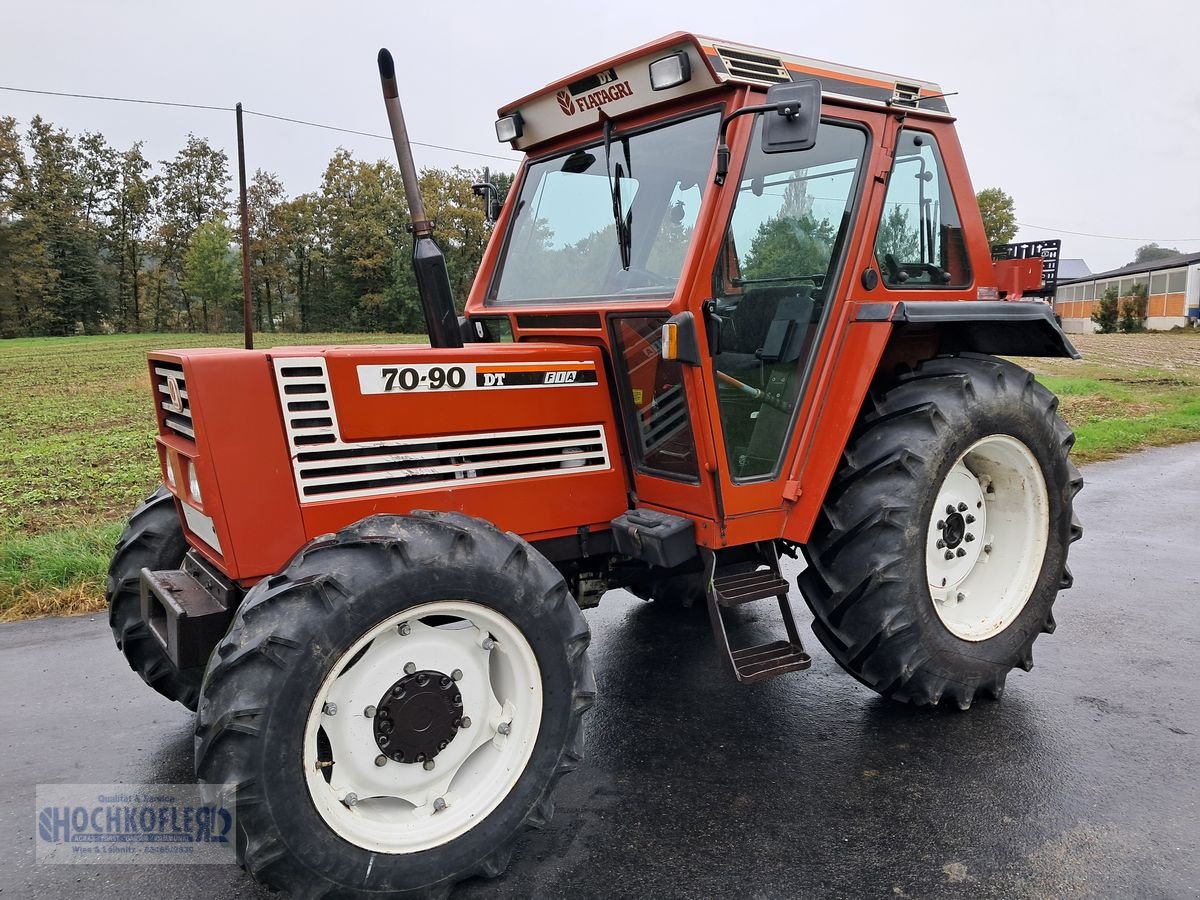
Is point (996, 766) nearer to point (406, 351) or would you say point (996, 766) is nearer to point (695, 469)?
point (695, 469)

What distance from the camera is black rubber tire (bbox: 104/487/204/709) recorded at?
11.5 ft

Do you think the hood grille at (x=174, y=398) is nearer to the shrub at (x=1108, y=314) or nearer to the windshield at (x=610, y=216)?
the windshield at (x=610, y=216)

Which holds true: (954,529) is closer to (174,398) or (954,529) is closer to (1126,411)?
(174,398)

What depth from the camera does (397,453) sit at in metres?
2.98

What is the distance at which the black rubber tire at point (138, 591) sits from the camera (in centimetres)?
351

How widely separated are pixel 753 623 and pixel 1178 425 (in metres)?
9.43

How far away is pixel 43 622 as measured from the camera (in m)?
4.76

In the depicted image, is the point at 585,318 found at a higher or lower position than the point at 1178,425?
higher

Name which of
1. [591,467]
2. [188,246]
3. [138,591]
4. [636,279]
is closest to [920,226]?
[636,279]

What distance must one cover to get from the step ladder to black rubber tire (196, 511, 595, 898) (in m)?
0.72

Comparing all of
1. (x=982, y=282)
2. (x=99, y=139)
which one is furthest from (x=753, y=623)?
(x=99, y=139)

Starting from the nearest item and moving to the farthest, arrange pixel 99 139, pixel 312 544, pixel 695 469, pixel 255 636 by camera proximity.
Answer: pixel 255 636 → pixel 312 544 → pixel 695 469 → pixel 99 139

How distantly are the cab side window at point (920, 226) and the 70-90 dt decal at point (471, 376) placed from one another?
1.38 metres

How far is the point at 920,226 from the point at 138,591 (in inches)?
142
